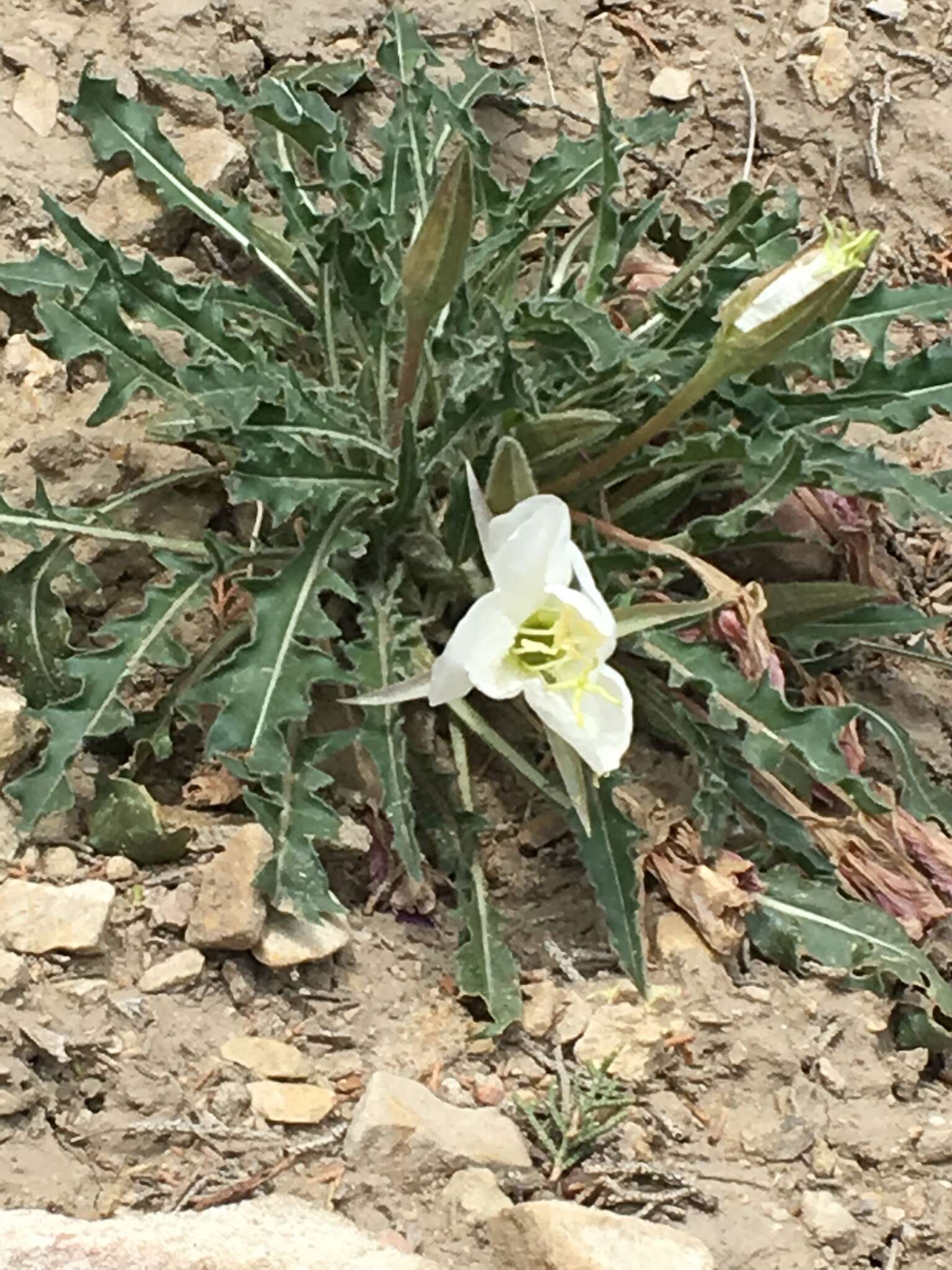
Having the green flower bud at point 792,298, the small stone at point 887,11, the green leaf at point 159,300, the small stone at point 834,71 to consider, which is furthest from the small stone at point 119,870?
the small stone at point 887,11

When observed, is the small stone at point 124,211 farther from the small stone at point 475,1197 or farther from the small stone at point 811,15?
the small stone at point 475,1197

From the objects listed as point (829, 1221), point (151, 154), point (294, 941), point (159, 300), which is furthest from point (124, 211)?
point (829, 1221)

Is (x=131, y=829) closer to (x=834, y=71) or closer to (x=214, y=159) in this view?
(x=214, y=159)

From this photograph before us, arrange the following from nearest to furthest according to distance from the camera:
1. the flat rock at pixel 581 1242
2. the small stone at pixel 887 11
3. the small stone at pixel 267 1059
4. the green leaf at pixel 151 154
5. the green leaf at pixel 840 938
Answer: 1. the flat rock at pixel 581 1242
2. the small stone at pixel 267 1059
3. the green leaf at pixel 840 938
4. the green leaf at pixel 151 154
5. the small stone at pixel 887 11

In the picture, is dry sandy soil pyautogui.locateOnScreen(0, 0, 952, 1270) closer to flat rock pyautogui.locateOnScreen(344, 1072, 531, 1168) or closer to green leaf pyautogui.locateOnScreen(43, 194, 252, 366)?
flat rock pyautogui.locateOnScreen(344, 1072, 531, 1168)

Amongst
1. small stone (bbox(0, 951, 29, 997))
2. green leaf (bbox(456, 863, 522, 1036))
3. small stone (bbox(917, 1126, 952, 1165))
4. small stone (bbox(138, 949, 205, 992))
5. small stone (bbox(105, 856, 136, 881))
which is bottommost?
small stone (bbox(917, 1126, 952, 1165))

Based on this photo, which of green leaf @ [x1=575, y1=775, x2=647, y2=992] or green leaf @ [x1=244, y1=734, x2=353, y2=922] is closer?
green leaf @ [x1=244, y1=734, x2=353, y2=922]

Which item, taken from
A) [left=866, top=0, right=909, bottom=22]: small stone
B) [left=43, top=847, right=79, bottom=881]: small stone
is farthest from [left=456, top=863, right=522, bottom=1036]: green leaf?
[left=866, top=0, right=909, bottom=22]: small stone
